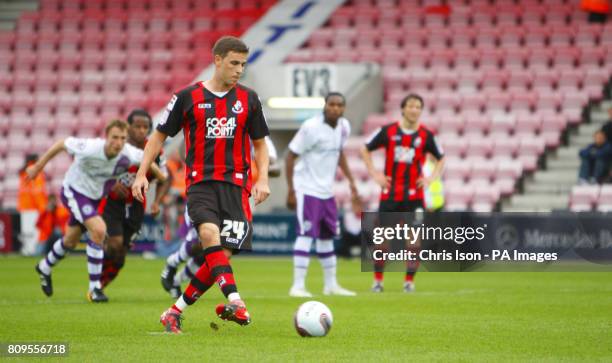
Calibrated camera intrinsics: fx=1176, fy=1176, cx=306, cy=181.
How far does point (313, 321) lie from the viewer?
7996 mm

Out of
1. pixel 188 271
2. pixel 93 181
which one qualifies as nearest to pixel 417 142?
pixel 188 271

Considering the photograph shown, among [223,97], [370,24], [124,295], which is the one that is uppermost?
[370,24]

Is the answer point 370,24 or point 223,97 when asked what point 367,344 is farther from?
point 370,24

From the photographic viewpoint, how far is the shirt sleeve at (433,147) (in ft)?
44.0

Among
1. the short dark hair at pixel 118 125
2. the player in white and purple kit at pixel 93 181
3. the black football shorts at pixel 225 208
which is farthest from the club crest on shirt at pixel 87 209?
the black football shorts at pixel 225 208

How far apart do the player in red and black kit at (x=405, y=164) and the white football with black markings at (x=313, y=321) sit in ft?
17.4

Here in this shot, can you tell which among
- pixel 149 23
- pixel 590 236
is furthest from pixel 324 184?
pixel 149 23

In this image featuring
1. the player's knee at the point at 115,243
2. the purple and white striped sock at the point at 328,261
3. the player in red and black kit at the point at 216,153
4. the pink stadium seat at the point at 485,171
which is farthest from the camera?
the pink stadium seat at the point at 485,171

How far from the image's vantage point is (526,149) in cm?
2228

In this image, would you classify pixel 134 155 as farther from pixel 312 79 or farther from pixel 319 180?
pixel 312 79

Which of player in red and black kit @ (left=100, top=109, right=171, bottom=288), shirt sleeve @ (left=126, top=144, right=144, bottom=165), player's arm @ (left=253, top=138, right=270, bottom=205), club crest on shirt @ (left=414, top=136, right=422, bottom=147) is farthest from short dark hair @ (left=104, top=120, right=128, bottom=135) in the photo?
club crest on shirt @ (left=414, top=136, right=422, bottom=147)

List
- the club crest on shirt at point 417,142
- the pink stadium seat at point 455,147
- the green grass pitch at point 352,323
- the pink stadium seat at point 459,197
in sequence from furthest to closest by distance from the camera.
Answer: the pink stadium seat at point 455,147
the pink stadium seat at point 459,197
the club crest on shirt at point 417,142
the green grass pitch at point 352,323

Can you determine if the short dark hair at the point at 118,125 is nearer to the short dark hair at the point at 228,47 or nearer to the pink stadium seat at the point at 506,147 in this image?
the short dark hair at the point at 228,47

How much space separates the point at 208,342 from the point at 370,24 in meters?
18.7
